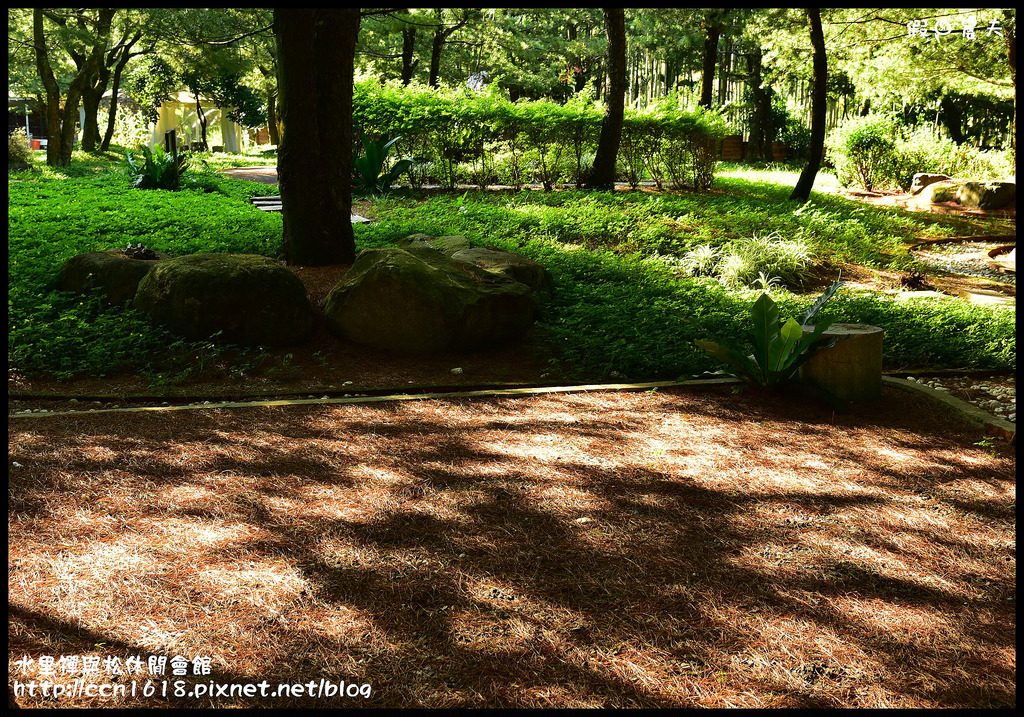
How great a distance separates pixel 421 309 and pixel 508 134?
7727mm

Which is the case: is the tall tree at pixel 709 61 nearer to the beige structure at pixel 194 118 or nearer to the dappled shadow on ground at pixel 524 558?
the dappled shadow on ground at pixel 524 558

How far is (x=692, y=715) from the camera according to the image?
1885mm

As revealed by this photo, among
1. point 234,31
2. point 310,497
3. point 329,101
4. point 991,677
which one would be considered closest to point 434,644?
point 310,497

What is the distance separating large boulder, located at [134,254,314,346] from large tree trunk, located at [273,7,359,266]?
1209 mm

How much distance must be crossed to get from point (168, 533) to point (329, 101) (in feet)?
16.2

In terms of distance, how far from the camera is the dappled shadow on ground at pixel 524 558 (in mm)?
2078

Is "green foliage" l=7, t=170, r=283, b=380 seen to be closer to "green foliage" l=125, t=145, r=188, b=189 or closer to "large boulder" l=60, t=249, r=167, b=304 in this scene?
"large boulder" l=60, t=249, r=167, b=304

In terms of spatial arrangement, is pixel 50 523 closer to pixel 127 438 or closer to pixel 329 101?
pixel 127 438

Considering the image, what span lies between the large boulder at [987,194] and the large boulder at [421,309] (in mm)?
10233

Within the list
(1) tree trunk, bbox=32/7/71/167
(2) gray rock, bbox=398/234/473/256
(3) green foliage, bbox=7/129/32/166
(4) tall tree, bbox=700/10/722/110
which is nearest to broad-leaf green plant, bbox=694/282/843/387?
(2) gray rock, bbox=398/234/473/256

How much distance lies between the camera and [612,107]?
1185 centimetres

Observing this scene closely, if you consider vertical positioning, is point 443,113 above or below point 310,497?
above

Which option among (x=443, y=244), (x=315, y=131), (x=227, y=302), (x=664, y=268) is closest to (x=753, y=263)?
(x=664, y=268)

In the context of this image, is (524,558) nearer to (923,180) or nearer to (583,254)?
(583,254)
